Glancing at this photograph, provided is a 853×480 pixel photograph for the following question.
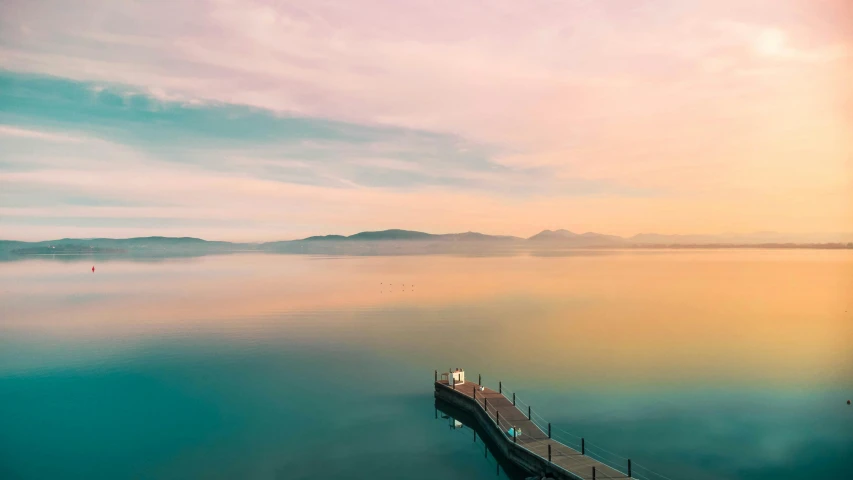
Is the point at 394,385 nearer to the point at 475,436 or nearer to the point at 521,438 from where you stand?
the point at 475,436

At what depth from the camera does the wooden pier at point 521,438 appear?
25.6m

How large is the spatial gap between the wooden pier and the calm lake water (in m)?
1.95

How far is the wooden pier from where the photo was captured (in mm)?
25562

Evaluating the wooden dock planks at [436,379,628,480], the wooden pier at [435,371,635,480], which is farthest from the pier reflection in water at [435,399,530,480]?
the wooden dock planks at [436,379,628,480]

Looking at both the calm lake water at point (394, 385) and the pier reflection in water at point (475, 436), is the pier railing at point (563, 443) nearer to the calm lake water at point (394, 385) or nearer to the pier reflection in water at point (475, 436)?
the calm lake water at point (394, 385)

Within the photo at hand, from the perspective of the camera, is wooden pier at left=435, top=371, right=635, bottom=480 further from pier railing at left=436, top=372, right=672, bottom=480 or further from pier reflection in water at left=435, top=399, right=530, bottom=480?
pier reflection in water at left=435, top=399, right=530, bottom=480

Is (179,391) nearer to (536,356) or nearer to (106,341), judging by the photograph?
(106,341)

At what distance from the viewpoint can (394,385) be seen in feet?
144

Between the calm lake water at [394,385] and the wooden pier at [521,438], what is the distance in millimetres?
1946

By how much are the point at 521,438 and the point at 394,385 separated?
53.1ft

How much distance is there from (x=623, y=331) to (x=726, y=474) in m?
37.4

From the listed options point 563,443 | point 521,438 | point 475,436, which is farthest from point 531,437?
point 475,436

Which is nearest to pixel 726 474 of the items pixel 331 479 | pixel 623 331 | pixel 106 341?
pixel 331 479

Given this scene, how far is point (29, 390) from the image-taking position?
137 feet
